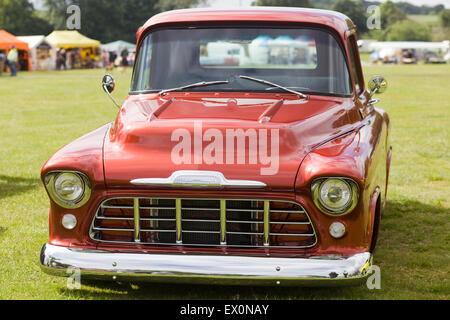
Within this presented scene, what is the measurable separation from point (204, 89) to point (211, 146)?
1.04 meters

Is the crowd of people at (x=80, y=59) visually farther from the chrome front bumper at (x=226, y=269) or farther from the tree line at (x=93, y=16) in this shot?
the chrome front bumper at (x=226, y=269)

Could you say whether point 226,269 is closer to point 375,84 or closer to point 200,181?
point 200,181

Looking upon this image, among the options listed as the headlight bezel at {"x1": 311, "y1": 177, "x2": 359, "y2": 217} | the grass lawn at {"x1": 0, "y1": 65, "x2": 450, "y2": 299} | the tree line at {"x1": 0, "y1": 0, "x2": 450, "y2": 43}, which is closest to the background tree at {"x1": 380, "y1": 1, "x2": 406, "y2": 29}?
the tree line at {"x1": 0, "y1": 0, "x2": 450, "y2": 43}

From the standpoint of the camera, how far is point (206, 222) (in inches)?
161

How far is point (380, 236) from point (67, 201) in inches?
123

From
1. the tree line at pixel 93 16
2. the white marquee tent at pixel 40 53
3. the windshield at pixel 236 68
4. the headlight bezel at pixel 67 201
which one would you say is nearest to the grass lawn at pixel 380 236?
the headlight bezel at pixel 67 201

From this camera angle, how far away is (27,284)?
475 cm

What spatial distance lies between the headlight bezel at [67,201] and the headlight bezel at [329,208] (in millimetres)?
1316

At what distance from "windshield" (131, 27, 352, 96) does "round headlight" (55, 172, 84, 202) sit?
1.27 metres

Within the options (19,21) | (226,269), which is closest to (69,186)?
(226,269)

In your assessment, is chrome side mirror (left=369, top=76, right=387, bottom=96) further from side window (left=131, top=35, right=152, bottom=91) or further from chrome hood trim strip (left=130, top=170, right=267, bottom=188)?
chrome hood trim strip (left=130, top=170, right=267, bottom=188)

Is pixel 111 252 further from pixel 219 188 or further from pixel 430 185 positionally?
pixel 430 185

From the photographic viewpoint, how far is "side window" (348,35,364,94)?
5530 mm

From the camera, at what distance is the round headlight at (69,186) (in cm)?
413
